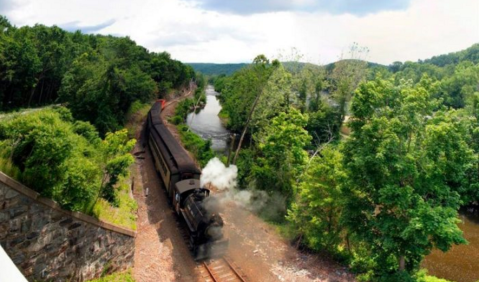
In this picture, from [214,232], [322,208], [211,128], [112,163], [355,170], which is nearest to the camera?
[355,170]

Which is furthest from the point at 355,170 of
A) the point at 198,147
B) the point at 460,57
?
the point at 460,57

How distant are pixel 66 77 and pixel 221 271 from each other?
83.6 ft

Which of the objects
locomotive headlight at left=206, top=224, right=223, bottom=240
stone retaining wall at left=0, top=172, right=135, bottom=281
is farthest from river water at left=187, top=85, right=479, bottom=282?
stone retaining wall at left=0, top=172, right=135, bottom=281

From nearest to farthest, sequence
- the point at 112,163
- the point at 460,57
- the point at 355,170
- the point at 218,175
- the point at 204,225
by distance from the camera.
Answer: the point at 355,170, the point at 112,163, the point at 204,225, the point at 218,175, the point at 460,57

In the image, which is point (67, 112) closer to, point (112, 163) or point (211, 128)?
point (112, 163)

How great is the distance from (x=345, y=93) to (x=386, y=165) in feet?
110

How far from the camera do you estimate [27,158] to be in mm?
11422

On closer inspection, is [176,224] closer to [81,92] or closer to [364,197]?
[364,197]

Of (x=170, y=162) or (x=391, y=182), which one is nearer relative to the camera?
(x=391, y=182)

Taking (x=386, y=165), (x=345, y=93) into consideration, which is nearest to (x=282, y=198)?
(x=386, y=165)

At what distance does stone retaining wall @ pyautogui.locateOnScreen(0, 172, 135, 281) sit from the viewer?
10.8 meters

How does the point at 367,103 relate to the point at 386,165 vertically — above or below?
above

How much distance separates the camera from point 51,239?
12109mm

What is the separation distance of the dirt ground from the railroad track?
380mm
